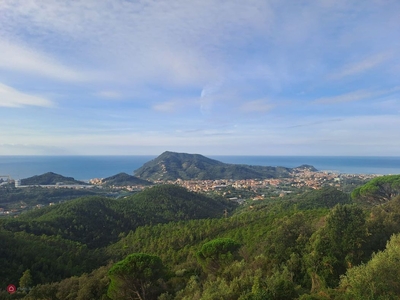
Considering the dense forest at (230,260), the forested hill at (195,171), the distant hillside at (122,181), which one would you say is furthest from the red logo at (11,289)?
the forested hill at (195,171)

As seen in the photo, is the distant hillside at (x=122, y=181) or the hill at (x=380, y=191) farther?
the distant hillside at (x=122, y=181)

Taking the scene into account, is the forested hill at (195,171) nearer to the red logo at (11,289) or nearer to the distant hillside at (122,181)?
the distant hillside at (122,181)

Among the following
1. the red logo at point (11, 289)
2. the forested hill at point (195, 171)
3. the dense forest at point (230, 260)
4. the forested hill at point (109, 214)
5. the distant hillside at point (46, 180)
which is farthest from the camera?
the forested hill at point (195, 171)

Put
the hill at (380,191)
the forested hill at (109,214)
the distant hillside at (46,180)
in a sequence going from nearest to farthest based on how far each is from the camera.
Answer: the hill at (380,191) → the forested hill at (109,214) → the distant hillside at (46,180)

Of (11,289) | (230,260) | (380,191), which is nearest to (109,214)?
Answer: (11,289)

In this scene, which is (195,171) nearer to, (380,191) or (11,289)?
(380,191)

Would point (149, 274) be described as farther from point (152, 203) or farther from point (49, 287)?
point (152, 203)

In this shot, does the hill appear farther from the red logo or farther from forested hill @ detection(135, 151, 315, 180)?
forested hill @ detection(135, 151, 315, 180)
